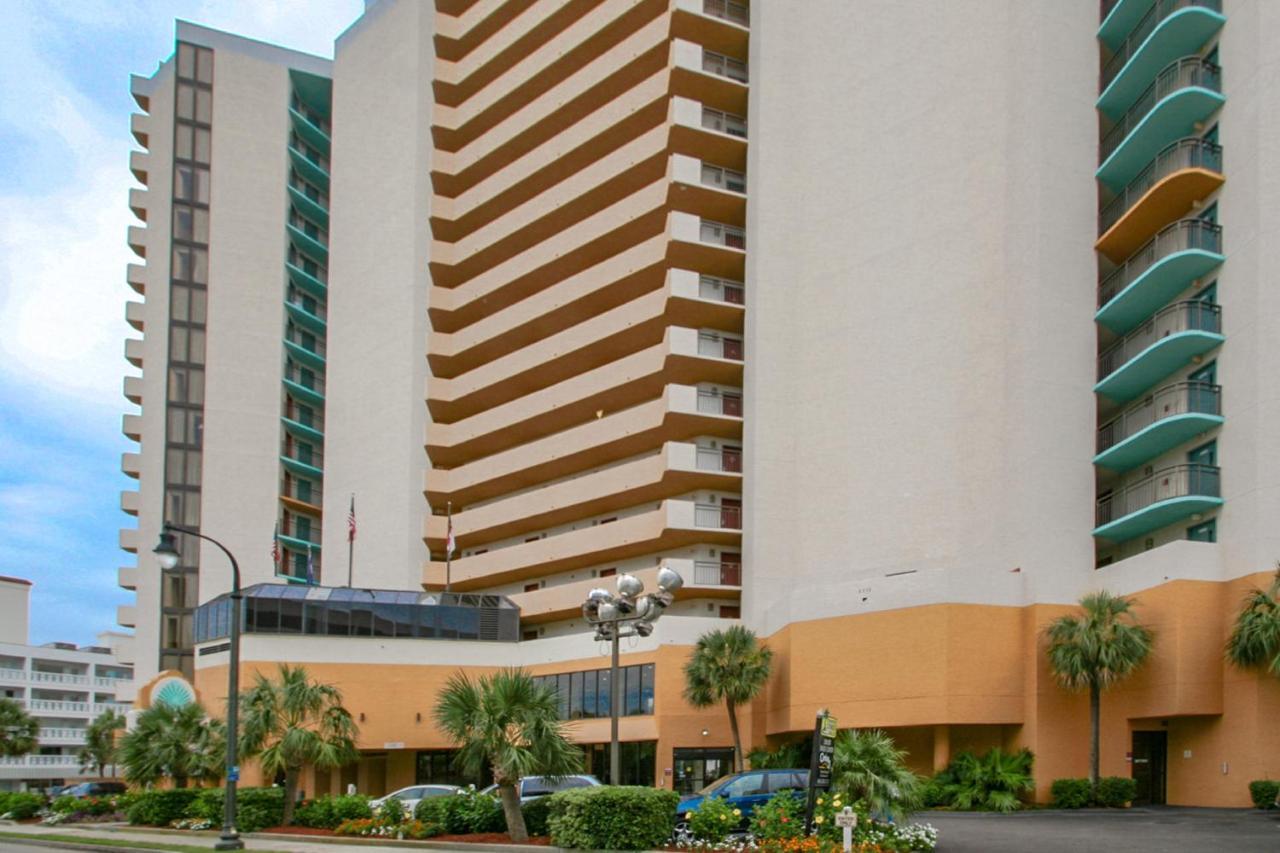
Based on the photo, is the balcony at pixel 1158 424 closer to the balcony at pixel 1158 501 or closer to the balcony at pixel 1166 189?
the balcony at pixel 1158 501

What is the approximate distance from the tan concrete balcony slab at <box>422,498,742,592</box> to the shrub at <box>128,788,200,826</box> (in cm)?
2494

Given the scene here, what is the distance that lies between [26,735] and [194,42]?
1902 inches

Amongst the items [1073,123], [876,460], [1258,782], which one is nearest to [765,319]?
[876,460]

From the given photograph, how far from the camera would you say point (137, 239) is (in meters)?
94.4

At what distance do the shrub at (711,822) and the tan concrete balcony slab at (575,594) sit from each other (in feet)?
99.6

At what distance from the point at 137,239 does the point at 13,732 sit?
36.0 metres

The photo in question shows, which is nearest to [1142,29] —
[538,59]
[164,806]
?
[538,59]

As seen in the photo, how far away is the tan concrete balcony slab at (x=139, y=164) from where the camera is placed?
9431 cm

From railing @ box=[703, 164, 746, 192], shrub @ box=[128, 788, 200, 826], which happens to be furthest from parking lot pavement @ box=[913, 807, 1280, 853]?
railing @ box=[703, 164, 746, 192]

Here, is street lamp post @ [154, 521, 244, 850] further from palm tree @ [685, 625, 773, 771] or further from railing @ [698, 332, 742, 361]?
railing @ [698, 332, 742, 361]

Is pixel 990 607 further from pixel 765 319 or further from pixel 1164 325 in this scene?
pixel 765 319

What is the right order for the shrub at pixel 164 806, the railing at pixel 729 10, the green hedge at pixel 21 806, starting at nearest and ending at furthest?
1. the shrub at pixel 164 806
2. the green hedge at pixel 21 806
3. the railing at pixel 729 10

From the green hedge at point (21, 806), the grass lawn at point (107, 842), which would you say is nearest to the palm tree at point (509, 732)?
the grass lawn at point (107, 842)

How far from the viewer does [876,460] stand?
53.7 m
